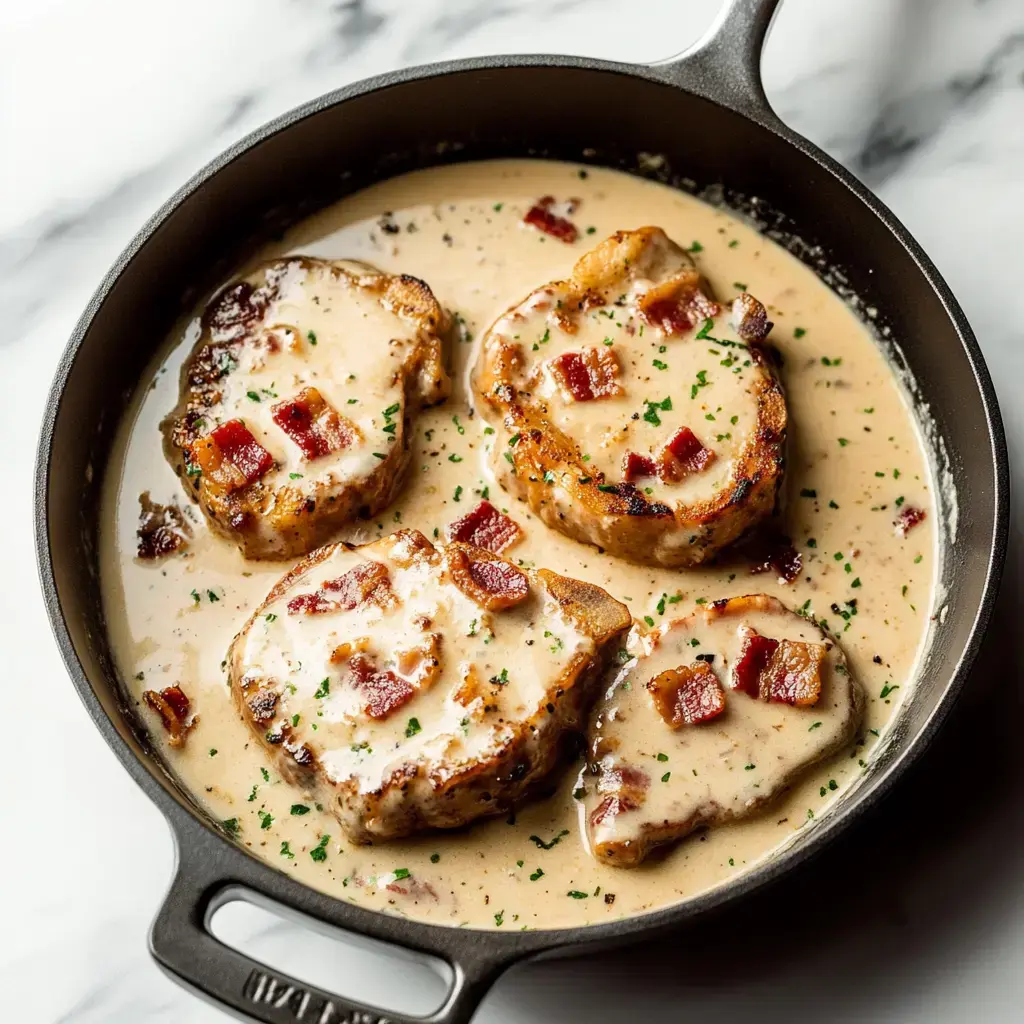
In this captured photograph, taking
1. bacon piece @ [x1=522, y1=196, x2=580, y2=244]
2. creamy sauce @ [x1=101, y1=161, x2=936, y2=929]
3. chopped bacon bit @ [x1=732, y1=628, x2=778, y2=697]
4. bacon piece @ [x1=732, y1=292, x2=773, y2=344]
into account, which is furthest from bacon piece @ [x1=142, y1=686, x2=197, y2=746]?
bacon piece @ [x1=732, y1=292, x2=773, y2=344]

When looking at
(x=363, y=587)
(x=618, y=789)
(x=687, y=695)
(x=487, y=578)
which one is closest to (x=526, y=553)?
(x=487, y=578)

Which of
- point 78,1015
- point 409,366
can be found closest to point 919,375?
point 409,366

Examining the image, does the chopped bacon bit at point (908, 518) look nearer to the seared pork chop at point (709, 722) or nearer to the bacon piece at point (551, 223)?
the seared pork chop at point (709, 722)

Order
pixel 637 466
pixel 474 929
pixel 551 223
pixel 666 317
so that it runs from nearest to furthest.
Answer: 1. pixel 474 929
2. pixel 637 466
3. pixel 666 317
4. pixel 551 223

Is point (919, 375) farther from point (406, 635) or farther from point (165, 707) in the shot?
point (165, 707)

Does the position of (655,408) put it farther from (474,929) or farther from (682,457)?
(474,929)
